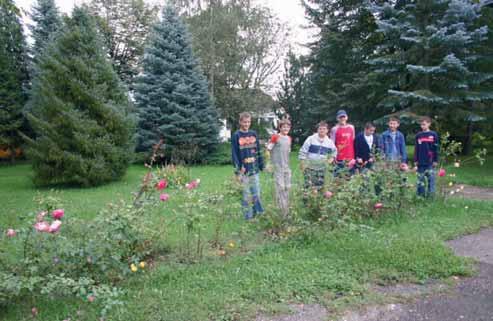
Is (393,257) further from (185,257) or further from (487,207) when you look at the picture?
(487,207)

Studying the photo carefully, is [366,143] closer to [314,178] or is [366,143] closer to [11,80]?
[314,178]

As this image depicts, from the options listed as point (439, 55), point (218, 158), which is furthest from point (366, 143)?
point (218, 158)

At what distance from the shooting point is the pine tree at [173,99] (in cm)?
1519

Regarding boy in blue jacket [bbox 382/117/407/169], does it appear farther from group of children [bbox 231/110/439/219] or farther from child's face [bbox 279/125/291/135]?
child's face [bbox 279/125/291/135]

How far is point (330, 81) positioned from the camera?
1767 centimetres

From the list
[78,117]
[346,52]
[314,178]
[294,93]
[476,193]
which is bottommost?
[476,193]

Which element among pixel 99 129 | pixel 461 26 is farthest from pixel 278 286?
pixel 461 26

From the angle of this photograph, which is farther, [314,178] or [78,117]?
[78,117]

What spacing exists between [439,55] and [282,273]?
1119 centimetres

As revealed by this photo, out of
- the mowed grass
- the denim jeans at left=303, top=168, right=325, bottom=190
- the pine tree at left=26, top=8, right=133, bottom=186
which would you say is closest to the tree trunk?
the mowed grass

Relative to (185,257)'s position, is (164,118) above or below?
above

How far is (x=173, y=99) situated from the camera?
15.5 metres

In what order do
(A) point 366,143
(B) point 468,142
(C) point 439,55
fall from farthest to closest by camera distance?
1. (B) point 468,142
2. (C) point 439,55
3. (A) point 366,143

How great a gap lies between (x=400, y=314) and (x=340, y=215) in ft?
5.70
